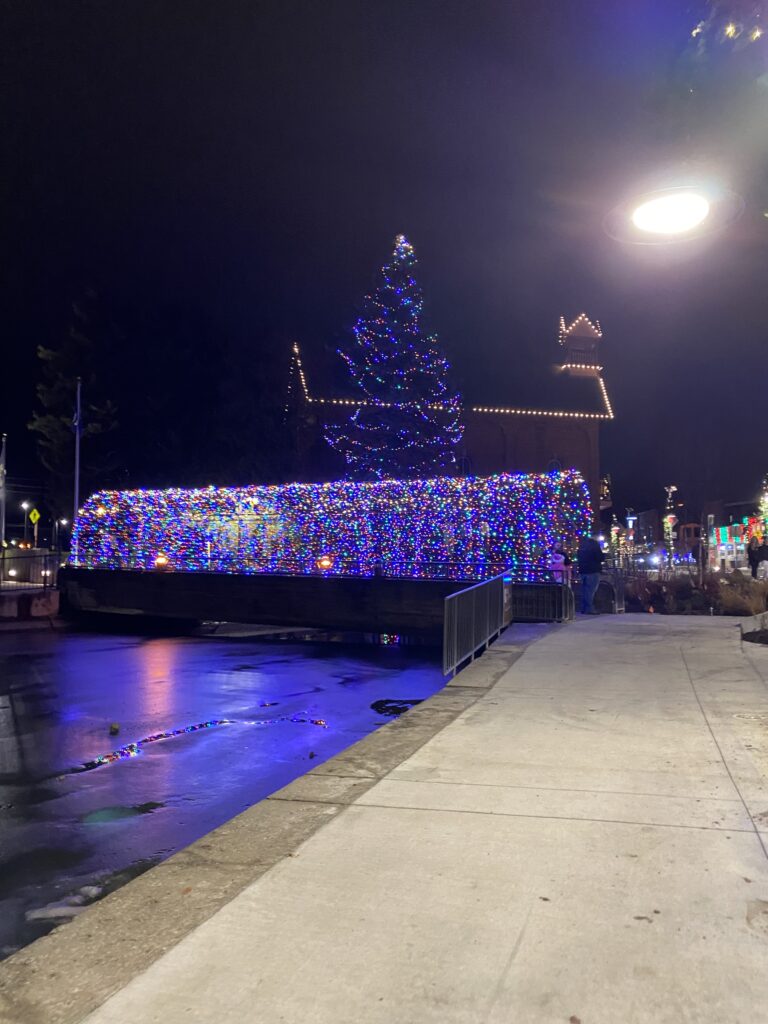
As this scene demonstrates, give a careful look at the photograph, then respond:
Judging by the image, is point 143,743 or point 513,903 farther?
point 143,743

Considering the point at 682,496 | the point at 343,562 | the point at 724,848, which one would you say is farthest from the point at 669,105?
the point at 682,496

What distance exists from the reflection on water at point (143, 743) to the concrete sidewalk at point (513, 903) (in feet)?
5.49

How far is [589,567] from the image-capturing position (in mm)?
17250

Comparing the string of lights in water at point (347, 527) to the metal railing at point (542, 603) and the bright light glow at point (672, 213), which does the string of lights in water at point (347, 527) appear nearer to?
the metal railing at point (542, 603)

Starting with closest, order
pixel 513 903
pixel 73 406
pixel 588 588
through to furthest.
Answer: pixel 513 903, pixel 588 588, pixel 73 406

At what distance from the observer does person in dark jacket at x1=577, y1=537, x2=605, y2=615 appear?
17078 mm

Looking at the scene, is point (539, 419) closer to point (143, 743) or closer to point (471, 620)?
point (471, 620)

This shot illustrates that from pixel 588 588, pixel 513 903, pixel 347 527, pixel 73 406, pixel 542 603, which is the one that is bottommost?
pixel 513 903

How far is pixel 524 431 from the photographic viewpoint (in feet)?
167

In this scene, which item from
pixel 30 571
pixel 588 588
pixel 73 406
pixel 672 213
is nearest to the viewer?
pixel 672 213

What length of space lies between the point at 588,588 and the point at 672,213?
44.0 ft

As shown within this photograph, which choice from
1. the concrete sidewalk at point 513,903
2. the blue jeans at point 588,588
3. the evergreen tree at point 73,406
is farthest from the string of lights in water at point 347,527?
the concrete sidewalk at point 513,903

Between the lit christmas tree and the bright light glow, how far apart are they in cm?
3048

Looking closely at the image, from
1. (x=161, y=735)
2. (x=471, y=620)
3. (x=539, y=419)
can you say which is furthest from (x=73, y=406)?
(x=161, y=735)
